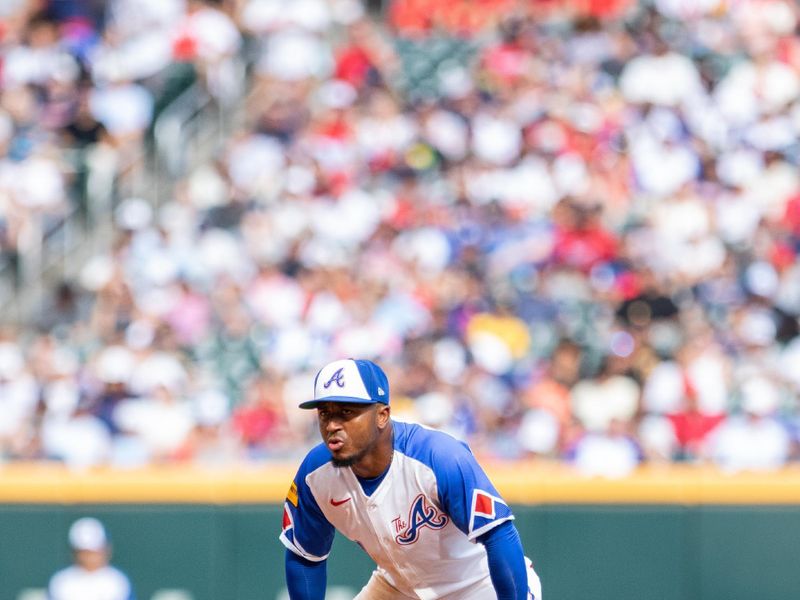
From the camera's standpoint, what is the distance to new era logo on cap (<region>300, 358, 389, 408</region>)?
5.75 m

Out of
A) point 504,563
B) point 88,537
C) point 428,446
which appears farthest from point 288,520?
point 88,537

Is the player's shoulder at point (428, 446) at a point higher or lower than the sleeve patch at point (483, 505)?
higher

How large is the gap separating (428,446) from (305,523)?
2.16 feet

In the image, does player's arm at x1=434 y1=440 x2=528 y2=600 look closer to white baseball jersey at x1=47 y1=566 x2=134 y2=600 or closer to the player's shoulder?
the player's shoulder

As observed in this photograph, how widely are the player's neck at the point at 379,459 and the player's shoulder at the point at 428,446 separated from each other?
0.05 meters

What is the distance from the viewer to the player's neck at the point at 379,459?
19.9ft

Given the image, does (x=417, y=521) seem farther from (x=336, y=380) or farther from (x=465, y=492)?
(x=336, y=380)

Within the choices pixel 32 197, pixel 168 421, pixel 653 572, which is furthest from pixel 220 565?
pixel 32 197

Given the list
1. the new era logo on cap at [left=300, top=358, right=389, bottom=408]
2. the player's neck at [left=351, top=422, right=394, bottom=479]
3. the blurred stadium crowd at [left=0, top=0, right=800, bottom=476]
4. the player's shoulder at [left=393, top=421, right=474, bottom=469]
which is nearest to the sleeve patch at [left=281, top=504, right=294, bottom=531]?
the player's neck at [left=351, top=422, right=394, bottom=479]

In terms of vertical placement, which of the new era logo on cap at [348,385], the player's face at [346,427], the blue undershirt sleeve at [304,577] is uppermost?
the new era logo on cap at [348,385]

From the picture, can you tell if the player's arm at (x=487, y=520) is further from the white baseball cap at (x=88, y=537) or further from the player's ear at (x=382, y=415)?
the white baseball cap at (x=88, y=537)

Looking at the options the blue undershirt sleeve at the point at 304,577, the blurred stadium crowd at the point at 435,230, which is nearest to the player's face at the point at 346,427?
the blue undershirt sleeve at the point at 304,577

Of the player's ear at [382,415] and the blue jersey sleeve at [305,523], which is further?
the blue jersey sleeve at [305,523]

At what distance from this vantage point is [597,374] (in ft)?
→ 38.8
